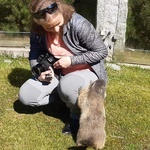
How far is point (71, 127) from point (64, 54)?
2.31ft

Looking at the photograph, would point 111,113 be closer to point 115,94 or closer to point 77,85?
point 115,94

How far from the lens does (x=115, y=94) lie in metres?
4.52

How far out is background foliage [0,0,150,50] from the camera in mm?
5582

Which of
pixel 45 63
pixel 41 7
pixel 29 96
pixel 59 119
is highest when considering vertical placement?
pixel 41 7

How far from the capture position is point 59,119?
13.1 ft

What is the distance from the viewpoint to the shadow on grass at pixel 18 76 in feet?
15.4

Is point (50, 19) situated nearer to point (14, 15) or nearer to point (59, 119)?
point (59, 119)

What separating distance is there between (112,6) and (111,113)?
164 centimetres

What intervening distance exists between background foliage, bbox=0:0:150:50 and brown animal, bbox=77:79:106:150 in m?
2.14

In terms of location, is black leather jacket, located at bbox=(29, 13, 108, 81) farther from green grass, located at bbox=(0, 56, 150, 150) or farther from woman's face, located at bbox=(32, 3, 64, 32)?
green grass, located at bbox=(0, 56, 150, 150)

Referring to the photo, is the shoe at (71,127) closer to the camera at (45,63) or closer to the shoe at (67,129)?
the shoe at (67,129)

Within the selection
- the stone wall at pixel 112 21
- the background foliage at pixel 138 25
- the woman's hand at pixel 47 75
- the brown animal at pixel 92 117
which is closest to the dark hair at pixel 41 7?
the woman's hand at pixel 47 75

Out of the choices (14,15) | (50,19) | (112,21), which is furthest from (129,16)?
(50,19)

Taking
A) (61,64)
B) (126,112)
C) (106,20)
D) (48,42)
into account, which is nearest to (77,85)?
(61,64)
